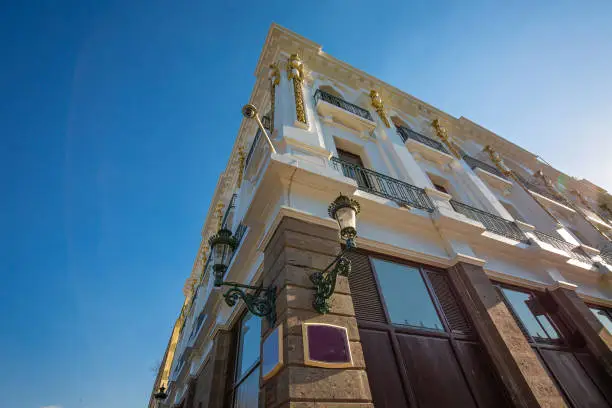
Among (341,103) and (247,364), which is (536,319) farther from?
(341,103)

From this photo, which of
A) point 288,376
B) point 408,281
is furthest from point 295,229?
point 408,281

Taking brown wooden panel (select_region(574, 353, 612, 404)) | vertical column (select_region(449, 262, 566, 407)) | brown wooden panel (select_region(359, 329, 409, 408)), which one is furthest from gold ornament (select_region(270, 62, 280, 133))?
brown wooden panel (select_region(574, 353, 612, 404))

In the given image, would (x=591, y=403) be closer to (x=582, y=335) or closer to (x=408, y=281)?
(x=582, y=335)

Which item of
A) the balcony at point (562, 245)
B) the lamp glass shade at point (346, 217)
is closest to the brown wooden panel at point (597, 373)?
the balcony at point (562, 245)

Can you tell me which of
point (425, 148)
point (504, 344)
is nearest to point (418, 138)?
point (425, 148)

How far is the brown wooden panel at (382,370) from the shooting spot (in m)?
3.49

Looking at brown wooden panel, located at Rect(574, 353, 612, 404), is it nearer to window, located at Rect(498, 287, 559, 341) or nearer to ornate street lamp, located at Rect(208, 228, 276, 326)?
window, located at Rect(498, 287, 559, 341)

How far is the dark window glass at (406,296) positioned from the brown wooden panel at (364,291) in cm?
18

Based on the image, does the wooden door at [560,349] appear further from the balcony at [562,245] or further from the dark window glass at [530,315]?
the balcony at [562,245]

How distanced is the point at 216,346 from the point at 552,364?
6847 mm

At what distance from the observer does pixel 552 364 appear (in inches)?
211

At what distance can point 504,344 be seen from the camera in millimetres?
4523

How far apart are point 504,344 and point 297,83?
768 centimetres

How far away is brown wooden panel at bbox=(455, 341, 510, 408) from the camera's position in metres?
4.12
